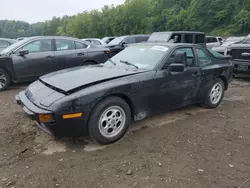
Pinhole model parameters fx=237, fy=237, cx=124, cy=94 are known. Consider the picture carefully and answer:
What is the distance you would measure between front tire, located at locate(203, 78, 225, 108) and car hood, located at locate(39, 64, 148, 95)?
6.50ft

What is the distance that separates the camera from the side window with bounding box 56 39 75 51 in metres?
7.18

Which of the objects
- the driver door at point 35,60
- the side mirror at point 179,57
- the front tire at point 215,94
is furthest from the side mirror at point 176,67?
the driver door at point 35,60

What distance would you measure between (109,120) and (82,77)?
778 mm

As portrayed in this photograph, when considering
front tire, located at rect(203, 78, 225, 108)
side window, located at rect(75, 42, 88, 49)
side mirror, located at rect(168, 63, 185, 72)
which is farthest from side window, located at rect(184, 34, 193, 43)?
side mirror, located at rect(168, 63, 185, 72)

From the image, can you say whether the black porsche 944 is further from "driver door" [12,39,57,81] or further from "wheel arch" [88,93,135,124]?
"driver door" [12,39,57,81]

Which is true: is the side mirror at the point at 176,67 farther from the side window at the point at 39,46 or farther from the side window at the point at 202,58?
the side window at the point at 39,46

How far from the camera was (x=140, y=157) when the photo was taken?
3129 mm

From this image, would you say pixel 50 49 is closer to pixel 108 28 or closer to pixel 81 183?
pixel 81 183

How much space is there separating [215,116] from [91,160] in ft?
9.27

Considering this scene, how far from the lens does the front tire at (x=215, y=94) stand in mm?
5039

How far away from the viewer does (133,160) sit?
306cm

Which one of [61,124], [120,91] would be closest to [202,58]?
[120,91]

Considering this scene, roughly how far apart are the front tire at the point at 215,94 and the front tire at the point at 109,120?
2247 millimetres

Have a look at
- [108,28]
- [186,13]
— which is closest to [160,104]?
[108,28]
